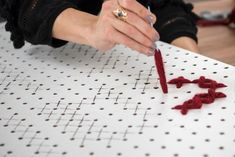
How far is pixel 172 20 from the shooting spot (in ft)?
3.54

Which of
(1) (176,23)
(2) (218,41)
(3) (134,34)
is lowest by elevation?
(2) (218,41)

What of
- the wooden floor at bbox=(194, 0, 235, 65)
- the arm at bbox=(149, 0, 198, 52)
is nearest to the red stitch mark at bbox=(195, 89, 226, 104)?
the arm at bbox=(149, 0, 198, 52)

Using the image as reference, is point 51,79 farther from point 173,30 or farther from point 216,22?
point 216,22

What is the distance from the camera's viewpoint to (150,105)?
69 cm

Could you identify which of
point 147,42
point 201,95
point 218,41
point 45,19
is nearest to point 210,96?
point 201,95

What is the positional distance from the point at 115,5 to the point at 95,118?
0.22 m

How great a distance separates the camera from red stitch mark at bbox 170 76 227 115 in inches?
26.0

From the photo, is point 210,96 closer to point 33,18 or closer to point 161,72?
point 161,72

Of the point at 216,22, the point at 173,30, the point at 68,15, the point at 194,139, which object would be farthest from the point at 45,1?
the point at 216,22

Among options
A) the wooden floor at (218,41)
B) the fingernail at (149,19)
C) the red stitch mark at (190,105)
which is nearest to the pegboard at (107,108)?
the red stitch mark at (190,105)

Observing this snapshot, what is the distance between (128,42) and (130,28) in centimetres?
3

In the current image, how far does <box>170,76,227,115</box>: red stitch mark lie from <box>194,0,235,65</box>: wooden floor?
90 cm

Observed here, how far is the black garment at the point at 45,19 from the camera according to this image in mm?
889

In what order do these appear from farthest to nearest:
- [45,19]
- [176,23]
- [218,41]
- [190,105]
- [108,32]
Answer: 1. [218,41]
2. [176,23]
3. [45,19]
4. [108,32]
5. [190,105]
